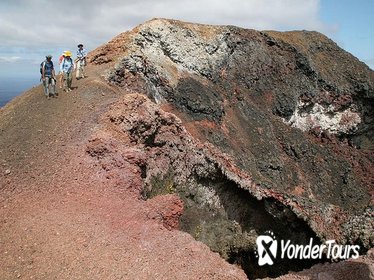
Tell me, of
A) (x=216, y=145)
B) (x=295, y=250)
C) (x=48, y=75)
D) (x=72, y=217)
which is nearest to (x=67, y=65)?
(x=48, y=75)

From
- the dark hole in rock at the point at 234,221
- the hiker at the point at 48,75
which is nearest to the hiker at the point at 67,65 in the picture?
the hiker at the point at 48,75

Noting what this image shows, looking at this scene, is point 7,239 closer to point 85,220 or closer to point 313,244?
point 85,220

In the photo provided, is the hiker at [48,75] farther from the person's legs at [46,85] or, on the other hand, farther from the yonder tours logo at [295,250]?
the yonder tours logo at [295,250]

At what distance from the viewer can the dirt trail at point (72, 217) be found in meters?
13.9

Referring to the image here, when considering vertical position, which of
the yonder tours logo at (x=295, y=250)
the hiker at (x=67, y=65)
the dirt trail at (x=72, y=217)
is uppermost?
the hiker at (x=67, y=65)

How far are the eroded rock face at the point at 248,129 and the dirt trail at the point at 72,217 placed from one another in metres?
2.69

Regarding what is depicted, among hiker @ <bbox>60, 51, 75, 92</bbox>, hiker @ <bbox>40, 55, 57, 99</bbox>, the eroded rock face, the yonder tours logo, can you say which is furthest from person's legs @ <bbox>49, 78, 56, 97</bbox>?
the yonder tours logo

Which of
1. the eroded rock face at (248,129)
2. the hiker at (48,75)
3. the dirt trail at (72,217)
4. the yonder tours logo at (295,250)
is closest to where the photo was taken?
the dirt trail at (72,217)

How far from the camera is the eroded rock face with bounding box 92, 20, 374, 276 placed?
82.9ft

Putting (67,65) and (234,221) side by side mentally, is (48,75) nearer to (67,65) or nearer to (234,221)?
(67,65)

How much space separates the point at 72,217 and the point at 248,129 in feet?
90.3

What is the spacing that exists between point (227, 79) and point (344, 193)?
61.5ft

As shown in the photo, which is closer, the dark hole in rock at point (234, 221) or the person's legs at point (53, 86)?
the person's legs at point (53, 86)

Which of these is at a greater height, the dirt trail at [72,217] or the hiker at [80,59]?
the hiker at [80,59]
